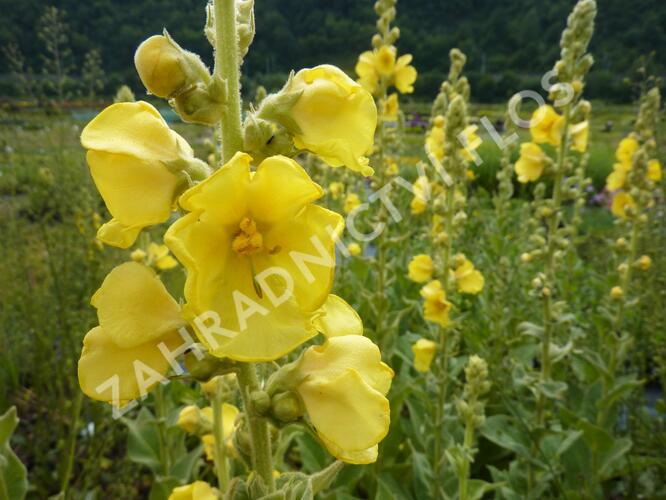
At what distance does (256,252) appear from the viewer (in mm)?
1229

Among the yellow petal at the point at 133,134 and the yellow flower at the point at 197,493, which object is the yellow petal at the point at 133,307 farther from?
the yellow flower at the point at 197,493

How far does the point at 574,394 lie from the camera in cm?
407

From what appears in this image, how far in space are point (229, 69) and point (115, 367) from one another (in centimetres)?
69

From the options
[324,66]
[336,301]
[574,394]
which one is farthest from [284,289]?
[574,394]

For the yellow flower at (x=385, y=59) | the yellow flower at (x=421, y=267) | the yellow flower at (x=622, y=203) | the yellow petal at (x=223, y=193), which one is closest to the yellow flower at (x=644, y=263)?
the yellow flower at (x=622, y=203)

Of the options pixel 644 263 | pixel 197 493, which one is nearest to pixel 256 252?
pixel 197 493

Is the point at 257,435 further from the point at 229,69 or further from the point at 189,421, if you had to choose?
the point at 189,421

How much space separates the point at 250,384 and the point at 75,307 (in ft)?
14.1

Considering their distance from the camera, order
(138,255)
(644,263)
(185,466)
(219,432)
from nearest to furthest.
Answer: (219,432), (185,466), (138,255), (644,263)

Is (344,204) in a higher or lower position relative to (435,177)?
lower

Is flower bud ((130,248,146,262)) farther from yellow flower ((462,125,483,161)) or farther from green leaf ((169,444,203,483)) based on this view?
yellow flower ((462,125,483,161))

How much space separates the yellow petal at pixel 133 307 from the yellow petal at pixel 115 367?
0.03 meters

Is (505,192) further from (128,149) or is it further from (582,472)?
(128,149)

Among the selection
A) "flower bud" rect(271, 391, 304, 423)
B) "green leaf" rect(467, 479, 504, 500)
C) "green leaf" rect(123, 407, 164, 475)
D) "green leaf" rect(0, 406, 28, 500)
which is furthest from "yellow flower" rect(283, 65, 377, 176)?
"green leaf" rect(123, 407, 164, 475)
